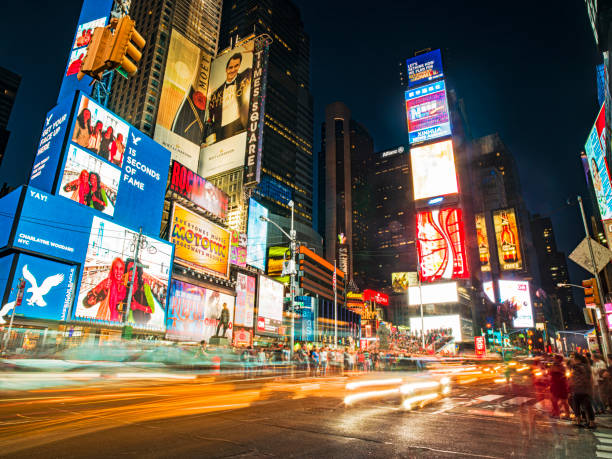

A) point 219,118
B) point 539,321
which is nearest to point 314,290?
point 219,118

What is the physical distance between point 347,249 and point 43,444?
151762 millimetres

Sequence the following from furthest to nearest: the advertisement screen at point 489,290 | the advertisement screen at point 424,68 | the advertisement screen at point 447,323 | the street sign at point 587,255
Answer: the advertisement screen at point 489,290 < the advertisement screen at point 424,68 < the advertisement screen at point 447,323 < the street sign at point 587,255

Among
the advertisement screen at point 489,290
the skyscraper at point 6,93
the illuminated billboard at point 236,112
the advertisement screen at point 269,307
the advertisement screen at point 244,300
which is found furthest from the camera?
the skyscraper at point 6,93

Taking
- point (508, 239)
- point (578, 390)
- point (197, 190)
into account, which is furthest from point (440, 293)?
point (578, 390)

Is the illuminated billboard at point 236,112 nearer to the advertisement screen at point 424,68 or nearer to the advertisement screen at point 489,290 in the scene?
the advertisement screen at point 424,68

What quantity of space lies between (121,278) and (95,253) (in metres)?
3.72

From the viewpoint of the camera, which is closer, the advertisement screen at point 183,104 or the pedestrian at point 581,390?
the pedestrian at point 581,390

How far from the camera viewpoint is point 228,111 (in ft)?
205

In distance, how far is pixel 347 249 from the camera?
15512cm

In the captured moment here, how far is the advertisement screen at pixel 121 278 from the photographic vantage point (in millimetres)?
34094

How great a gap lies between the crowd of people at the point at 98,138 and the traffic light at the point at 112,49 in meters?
33.0

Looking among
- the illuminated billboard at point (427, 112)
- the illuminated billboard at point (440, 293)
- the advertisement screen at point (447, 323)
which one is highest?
the illuminated billboard at point (427, 112)

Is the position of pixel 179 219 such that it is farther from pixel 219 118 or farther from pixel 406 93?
pixel 406 93

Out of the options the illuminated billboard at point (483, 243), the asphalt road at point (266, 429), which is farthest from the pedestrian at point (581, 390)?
the illuminated billboard at point (483, 243)
